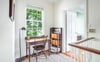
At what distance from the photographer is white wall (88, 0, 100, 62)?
250 cm

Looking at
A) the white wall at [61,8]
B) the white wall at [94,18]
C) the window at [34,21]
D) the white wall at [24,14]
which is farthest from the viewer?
the window at [34,21]

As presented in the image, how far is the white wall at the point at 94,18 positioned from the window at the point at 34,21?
241 centimetres

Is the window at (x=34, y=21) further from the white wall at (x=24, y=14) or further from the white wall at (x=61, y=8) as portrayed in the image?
the white wall at (x=61, y=8)

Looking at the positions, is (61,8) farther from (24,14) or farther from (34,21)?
(24,14)

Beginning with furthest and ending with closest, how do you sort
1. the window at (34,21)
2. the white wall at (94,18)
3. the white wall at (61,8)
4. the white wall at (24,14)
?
the window at (34,21)
the white wall at (61,8)
the white wall at (24,14)
the white wall at (94,18)

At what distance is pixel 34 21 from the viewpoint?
423 cm

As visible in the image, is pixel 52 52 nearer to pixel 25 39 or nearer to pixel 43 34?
pixel 43 34

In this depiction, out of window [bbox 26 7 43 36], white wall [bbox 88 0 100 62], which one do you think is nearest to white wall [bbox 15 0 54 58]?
window [bbox 26 7 43 36]

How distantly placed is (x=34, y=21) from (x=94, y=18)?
2656 millimetres

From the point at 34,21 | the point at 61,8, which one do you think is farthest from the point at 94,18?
the point at 34,21

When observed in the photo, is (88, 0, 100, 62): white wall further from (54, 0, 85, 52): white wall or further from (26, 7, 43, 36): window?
(26, 7, 43, 36): window

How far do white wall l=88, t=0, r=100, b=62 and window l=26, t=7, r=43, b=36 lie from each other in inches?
94.9

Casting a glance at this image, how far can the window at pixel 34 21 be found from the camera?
4020mm

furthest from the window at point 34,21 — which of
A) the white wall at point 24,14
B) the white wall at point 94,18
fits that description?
the white wall at point 94,18
